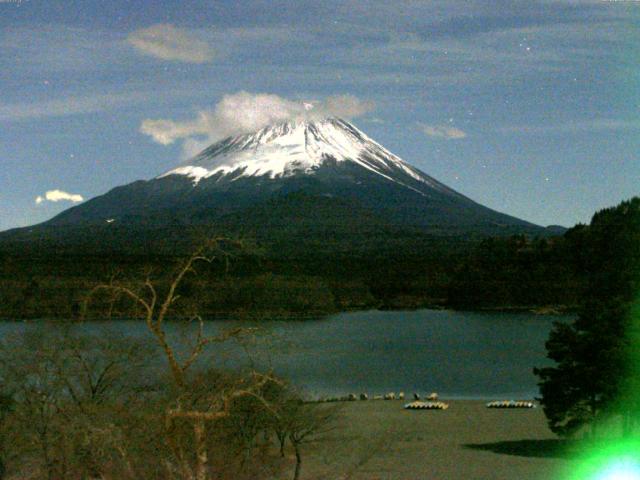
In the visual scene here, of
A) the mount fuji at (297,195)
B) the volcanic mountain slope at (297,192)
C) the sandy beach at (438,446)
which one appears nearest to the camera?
the sandy beach at (438,446)

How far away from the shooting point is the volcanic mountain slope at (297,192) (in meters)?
103

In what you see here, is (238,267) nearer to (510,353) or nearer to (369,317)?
(369,317)

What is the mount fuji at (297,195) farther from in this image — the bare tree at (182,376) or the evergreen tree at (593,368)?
the bare tree at (182,376)

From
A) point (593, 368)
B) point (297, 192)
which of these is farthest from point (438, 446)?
point (297, 192)

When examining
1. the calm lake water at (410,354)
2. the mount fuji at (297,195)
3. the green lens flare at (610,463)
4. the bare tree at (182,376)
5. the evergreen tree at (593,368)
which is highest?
the mount fuji at (297,195)

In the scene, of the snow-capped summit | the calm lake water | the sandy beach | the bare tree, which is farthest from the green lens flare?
the snow-capped summit

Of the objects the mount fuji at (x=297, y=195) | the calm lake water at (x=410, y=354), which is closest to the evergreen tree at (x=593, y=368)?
the calm lake water at (x=410, y=354)

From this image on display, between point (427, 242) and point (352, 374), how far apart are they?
2326 inches

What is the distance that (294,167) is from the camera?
128 m

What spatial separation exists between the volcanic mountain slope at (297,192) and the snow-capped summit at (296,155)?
16 cm

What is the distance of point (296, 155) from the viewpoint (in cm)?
13325

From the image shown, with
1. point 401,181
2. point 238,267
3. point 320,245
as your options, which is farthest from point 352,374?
point 401,181

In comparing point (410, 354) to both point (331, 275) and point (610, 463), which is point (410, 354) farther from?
point (331, 275)

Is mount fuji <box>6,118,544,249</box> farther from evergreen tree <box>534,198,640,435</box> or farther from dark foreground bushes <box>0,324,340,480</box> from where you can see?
dark foreground bushes <box>0,324,340,480</box>
